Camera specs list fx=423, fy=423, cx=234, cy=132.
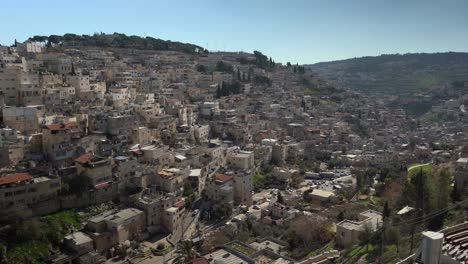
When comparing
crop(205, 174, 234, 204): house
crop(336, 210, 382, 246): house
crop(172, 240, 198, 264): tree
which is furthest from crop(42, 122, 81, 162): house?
crop(336, 210, 382, 246): house

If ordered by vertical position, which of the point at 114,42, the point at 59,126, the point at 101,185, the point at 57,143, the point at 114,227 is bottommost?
the point at 114,227

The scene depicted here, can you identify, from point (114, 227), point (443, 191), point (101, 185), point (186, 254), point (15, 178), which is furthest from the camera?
point (101, 185)

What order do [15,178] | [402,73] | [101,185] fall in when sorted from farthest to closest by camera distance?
[402,73] < [101,185] < [15,178]

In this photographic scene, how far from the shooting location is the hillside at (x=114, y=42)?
194ft

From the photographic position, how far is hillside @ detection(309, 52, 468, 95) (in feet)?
339

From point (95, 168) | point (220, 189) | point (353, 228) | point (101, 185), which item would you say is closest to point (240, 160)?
point (220, 189)

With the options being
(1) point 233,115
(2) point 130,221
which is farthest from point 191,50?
(2) point 130,221

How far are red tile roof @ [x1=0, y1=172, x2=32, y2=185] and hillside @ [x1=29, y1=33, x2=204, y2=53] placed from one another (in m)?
40.8

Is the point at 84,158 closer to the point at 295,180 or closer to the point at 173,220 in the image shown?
the point at 173,220

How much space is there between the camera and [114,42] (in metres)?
64.7

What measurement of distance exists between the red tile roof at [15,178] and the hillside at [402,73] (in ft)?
298

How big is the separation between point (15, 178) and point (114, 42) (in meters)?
48.2

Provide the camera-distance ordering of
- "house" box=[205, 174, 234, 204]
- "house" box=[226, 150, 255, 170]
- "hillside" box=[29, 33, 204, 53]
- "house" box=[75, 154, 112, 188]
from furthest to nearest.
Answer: "hillside" box=[29, 33, 204, 53] → "house" box=[226, 150, 255, 170] → "house" box=[205, 174, 234, 204] → "house" box=[75, 154, 112, 188]

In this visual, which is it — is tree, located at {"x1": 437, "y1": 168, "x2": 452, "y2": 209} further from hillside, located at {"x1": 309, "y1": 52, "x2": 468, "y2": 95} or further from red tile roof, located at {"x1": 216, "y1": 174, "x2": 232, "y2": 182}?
hillside, located at {"x1": 309, "y1": 52, "x2": 468, "y2": 95}
